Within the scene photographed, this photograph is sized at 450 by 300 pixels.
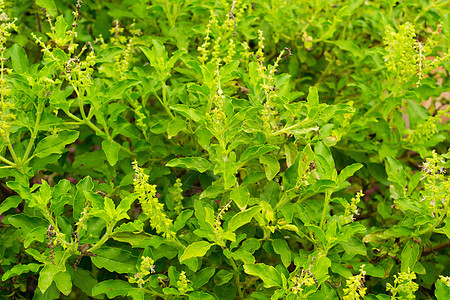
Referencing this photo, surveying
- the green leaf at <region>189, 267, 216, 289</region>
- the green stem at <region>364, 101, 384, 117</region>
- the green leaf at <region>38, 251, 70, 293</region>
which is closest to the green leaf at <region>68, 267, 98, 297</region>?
the green leaf at <region>38, 251, 70, 293</region>

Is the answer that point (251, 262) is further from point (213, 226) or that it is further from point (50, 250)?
point (50, 250)

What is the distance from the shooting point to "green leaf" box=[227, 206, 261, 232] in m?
1.68

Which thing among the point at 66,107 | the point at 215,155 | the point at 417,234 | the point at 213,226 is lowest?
the point at 417,234

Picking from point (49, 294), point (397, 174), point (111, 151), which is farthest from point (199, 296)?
point (397, 174)

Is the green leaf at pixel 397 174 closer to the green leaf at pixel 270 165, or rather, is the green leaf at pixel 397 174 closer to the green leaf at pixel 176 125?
the green leaf at pixel 270 165

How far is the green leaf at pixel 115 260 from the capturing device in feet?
5.82

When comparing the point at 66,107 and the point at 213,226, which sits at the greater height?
the point at 66,107

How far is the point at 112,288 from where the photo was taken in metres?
1.75

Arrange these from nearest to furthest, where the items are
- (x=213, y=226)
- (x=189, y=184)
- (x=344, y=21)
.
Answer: (x=213, y=226) → (x=189, y=184) → (x=344, y=21)

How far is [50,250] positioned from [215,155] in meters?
0.64

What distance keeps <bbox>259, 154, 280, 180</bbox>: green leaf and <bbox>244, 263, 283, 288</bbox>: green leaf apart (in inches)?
12.2

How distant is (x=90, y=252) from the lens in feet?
5.94

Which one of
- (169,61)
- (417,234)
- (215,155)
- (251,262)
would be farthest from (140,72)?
Result: (417,234)

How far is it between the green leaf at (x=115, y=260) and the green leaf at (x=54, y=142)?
1.34 ft
